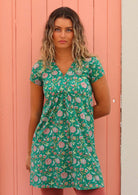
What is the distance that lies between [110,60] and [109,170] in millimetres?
790

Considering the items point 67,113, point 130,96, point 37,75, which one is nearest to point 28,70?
point 37,75

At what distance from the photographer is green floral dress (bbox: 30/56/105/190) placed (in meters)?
1.67

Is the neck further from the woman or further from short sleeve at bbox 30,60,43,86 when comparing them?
short sleeve at bbox 30,60,43,86

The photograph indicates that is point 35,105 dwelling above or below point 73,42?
below

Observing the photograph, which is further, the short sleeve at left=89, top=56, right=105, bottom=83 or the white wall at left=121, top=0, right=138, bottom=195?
the white wall at left=121, top=0, right=138, bottom=195

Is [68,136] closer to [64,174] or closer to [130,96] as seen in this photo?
[64,174]

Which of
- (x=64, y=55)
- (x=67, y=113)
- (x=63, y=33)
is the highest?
(x=63, y=33)

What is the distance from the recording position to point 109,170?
217cm

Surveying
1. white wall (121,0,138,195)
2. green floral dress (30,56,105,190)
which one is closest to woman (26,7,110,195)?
green floral dress (30,56,105,190)

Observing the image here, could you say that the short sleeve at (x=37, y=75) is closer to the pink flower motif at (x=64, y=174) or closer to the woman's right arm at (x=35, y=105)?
the woman's right arm at (x=35, y=105)

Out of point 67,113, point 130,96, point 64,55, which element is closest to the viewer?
point 67,113

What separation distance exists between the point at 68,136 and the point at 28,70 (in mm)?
676

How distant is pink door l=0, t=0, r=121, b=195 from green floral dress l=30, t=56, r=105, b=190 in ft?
1.35

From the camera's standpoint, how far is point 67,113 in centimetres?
170
